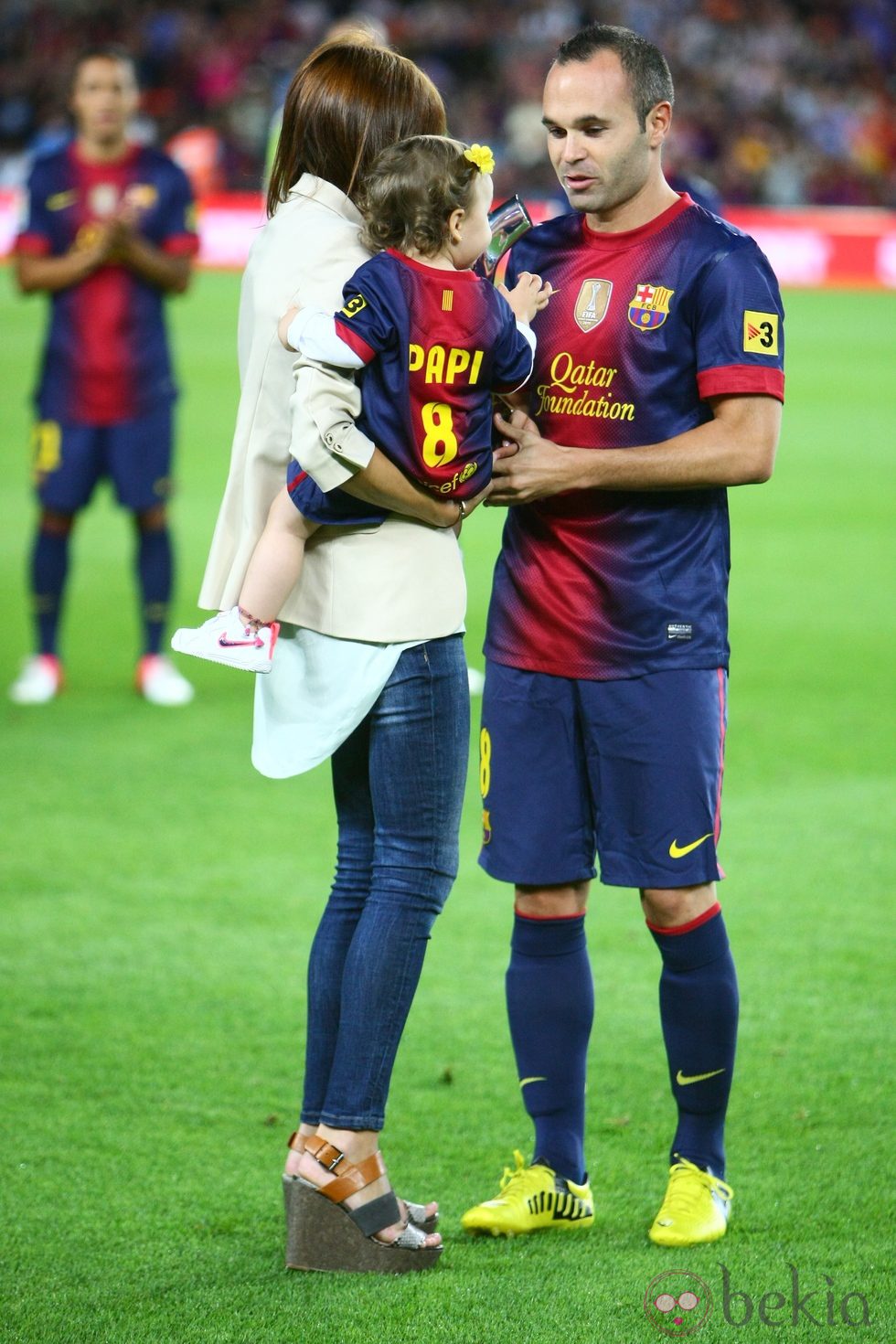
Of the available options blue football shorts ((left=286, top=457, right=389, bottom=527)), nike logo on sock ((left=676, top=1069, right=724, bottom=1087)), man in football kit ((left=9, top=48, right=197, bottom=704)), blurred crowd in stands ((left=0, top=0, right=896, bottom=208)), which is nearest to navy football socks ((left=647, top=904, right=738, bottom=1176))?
nike logo on sock ((left=676, top=1069, right=724, bottom=1087))

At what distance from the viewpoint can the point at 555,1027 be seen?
9.70 ft

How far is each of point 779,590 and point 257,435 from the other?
20.0 ft

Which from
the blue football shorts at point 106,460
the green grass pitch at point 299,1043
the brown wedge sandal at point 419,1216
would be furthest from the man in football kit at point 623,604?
the blue football shorts at point 106,460

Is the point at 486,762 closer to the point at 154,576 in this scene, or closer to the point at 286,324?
the point at 286,324

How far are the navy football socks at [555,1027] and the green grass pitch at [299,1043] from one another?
16 cm

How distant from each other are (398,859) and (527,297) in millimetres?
895

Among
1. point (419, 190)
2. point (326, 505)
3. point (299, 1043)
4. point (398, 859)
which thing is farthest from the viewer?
point (299, 1043)

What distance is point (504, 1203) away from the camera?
9.48 ft

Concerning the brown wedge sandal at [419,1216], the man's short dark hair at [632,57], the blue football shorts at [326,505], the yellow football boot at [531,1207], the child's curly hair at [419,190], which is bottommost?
the yellow football boot at [531,1207]

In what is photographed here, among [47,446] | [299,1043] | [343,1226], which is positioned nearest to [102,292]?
[47,446]

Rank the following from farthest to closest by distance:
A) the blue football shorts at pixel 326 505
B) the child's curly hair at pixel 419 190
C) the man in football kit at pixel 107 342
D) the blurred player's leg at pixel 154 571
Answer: the blurred player's leg at pixel 154 571, the man in football kit at pixel 107 342, the blue football shorts at pixel 326 505, the child's curly hair at pixel 419 190

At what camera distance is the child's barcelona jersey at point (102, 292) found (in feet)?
21.2

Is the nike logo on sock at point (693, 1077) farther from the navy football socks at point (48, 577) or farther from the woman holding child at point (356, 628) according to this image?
the navy football socks at point (48, 577)

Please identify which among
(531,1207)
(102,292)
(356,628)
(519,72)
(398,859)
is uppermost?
(519,72)
